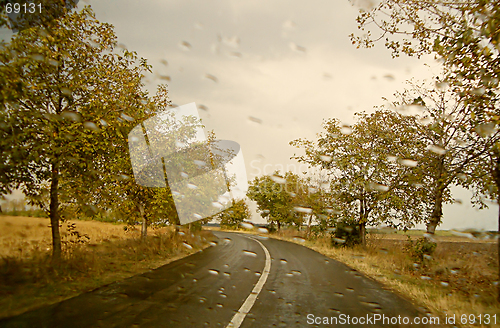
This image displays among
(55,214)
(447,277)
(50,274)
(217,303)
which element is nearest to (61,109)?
(55,214)

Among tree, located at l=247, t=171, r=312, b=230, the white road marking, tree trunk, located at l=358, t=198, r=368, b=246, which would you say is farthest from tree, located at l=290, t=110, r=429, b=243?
tree, located at l=247, t=171, r=312, b=230

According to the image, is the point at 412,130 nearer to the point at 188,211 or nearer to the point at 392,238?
the point at 392,238

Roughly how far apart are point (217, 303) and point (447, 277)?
25.6 ft

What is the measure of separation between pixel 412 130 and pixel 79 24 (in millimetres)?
12351

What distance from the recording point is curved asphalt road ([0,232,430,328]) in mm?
3768

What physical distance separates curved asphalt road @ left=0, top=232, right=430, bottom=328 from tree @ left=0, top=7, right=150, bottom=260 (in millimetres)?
2869

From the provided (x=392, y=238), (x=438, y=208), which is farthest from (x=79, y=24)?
(x=392, y=238)

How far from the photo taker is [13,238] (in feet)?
23.1

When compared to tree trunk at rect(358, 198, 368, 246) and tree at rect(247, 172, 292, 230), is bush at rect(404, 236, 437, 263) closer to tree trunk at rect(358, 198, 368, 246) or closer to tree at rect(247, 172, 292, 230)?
tree trunk at rect(358, 198, 368, 246)

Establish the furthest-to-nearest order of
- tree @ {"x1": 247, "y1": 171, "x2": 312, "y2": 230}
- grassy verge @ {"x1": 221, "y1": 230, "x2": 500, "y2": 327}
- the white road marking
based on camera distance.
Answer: tree @ {"x1": 247, "y1": 171, "x2": 312, "y2": 230}
grassy verge @ {"x1": 221, "y1": 230, "x2": 500, "y2": 327}
the white road marking

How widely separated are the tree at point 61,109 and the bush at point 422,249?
11552mm

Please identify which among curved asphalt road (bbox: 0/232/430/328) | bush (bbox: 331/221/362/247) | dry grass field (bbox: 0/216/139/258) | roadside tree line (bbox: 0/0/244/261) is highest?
roadside tree line (bbox: 0/0/244/261)

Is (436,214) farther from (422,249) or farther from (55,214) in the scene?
(55,214)

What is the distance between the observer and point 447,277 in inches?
327
